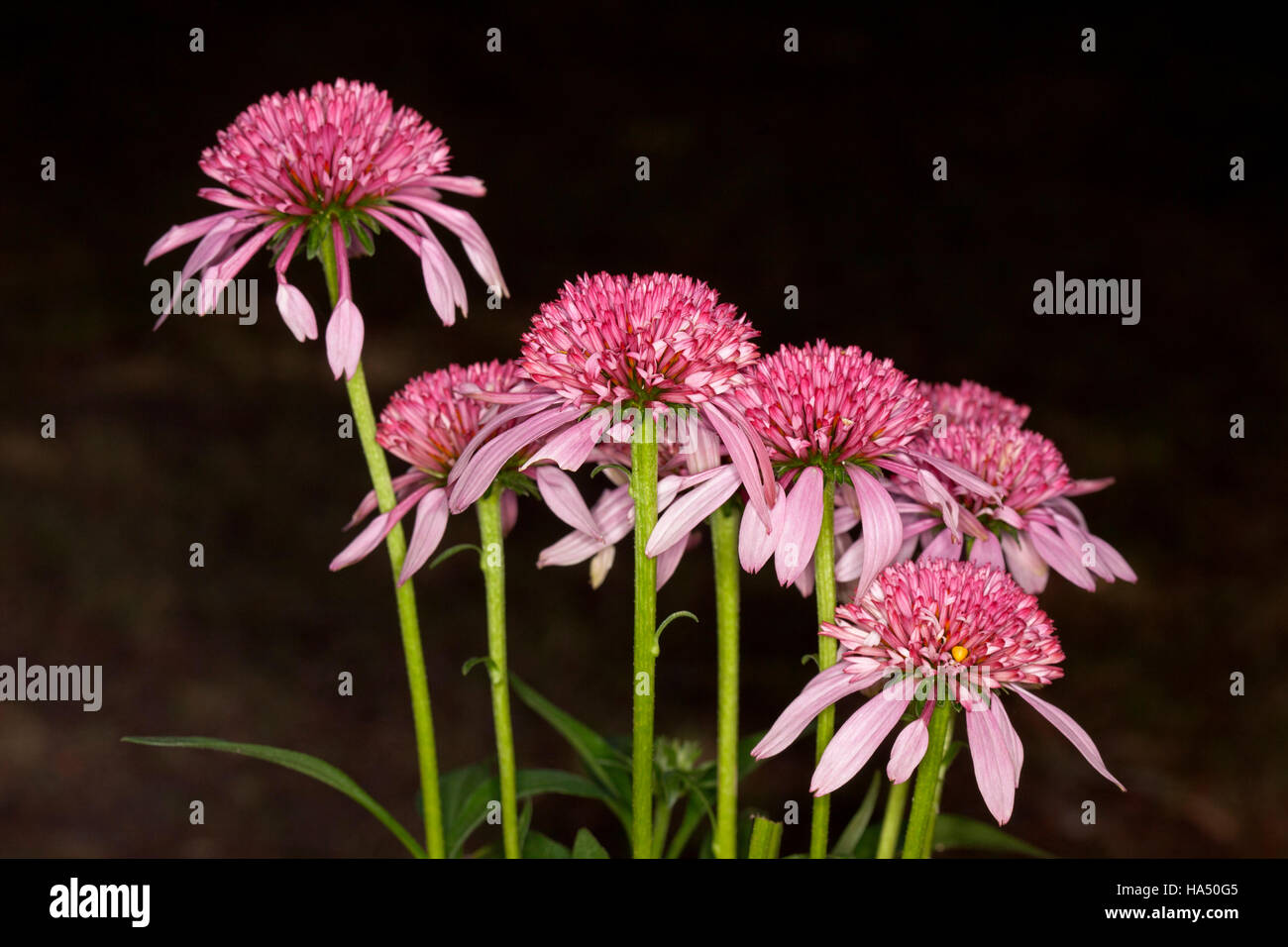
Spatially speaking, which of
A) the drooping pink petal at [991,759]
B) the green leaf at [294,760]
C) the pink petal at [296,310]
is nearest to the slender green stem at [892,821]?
the drooping pink petal at [991,759]

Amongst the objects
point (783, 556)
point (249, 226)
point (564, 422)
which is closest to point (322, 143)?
point (249, 226)

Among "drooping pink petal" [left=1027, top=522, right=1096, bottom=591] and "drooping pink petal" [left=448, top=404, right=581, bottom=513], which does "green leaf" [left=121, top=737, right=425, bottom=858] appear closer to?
"drooping pink petal" [left=448, top=404, right=581, bottom=513]

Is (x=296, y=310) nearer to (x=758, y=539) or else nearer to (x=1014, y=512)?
(x=758, y=539)

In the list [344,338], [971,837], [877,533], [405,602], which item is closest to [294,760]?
[405,602]

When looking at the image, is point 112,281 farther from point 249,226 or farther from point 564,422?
point 564,422

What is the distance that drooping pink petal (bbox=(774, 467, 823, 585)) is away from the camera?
0.46 m

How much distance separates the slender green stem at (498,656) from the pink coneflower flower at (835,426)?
0.48ft

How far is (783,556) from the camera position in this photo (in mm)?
461

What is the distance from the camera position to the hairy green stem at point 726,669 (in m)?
0.56

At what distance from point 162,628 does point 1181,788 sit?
1.29 meters

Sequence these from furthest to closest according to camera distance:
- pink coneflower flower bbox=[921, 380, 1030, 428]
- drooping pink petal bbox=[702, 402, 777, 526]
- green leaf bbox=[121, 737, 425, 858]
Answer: pink coneflower flower bbox=[921, 380, 1030, 428] → green leaf bbox=[121, 737, 425, 858] → drooping pink petal bbox=[702, 402, 777, 526]

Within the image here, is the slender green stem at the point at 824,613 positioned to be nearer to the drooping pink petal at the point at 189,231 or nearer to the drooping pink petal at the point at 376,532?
the drooping pink petal at the point at 376,532

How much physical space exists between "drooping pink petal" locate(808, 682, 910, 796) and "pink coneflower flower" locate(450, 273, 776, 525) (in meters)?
0.09

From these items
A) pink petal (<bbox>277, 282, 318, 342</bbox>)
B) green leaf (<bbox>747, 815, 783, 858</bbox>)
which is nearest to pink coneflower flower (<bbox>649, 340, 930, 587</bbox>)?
green leaf (<bbox>747, 815, 783, 858</bbox>)
